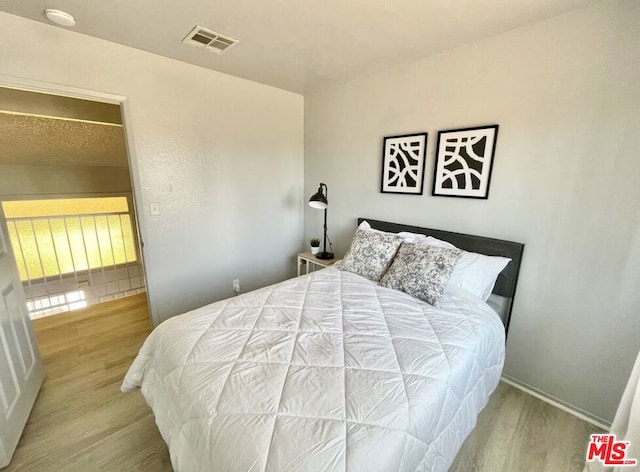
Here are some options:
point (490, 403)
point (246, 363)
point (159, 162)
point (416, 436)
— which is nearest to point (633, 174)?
point (490, 403)

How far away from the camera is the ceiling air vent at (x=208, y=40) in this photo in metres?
1.81

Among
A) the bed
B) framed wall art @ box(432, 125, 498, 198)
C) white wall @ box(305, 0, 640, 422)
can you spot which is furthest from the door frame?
framed wall art @ box(432, 125, 498, 198)

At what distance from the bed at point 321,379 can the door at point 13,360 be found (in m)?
0.62

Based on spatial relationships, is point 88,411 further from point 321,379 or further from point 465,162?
point 465,162

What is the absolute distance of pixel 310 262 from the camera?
3117 millimetres

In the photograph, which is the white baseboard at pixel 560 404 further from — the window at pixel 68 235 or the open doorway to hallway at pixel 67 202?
the window at pixel 68 235

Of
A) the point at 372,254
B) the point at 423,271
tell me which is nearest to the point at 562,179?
the point at 423,271

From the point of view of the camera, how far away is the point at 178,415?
3.35 feet

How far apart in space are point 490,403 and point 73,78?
12.0ft

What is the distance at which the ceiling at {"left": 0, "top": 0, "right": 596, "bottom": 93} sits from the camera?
1511 mm

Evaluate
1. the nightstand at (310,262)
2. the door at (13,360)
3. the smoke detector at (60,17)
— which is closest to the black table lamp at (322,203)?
the nightstand at (310,262)

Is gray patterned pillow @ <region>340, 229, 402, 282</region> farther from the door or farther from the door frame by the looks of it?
the door

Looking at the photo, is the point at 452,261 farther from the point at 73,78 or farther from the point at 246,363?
the point at 73,78

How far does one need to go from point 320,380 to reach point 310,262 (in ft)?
6.91
